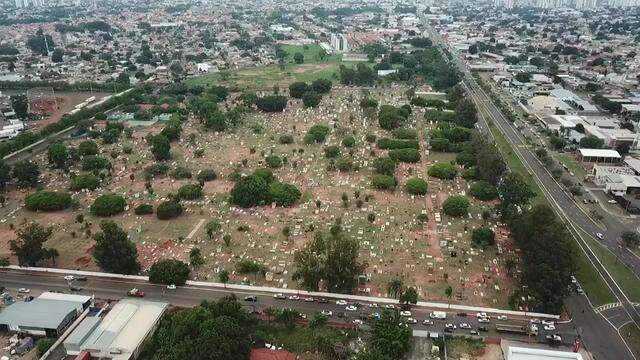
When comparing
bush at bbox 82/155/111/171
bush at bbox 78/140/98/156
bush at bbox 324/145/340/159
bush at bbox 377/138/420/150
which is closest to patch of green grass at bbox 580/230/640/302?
bush at bbox 377/138/420/150

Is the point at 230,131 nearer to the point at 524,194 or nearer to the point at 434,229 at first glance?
the point at 434,229

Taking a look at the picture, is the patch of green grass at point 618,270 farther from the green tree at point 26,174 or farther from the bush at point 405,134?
the green tree at point 26,174

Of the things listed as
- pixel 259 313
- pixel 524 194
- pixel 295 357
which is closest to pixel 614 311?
pixel 524 194

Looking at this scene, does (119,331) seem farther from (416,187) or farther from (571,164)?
(571,164)

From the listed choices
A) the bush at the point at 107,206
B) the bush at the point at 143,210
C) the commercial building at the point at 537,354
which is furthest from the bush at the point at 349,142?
the commercial building at the point at 537,354

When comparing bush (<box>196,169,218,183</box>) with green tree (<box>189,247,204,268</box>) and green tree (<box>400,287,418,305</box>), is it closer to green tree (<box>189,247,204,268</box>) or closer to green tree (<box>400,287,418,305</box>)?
green tree (<box>189,247,204,268</box>)

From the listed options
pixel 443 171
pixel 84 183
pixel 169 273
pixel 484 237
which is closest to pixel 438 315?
pixel 484 237
